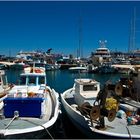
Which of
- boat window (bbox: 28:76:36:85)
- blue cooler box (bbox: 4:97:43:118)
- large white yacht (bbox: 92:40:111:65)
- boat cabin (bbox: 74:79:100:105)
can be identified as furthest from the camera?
large white yacht (bbox: 92:40:111:65)

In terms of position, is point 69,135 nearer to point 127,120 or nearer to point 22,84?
point 127,120

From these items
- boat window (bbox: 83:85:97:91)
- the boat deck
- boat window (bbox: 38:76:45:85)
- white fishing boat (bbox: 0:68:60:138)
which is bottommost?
the boat deck

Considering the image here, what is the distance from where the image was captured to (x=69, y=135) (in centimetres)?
1814

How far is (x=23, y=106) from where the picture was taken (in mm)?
15977

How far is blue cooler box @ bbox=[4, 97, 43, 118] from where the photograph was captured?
625 inches

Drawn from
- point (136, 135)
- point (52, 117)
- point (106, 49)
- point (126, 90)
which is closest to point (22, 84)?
point (52, 117)

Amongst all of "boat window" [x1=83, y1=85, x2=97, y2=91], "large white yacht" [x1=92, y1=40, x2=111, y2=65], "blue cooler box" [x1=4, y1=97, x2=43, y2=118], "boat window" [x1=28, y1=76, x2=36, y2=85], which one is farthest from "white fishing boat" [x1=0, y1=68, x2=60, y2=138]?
"large white yacht" [x1=92, y1=40, x2=111, y2=65]

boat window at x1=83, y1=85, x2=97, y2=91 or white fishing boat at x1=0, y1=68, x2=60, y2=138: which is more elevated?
boat window at x1=83, y1=85, x2=97, y2=91

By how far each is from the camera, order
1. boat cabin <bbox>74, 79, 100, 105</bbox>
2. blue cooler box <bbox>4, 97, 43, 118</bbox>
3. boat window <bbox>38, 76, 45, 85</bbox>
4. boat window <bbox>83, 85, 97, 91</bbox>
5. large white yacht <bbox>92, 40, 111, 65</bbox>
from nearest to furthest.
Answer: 1. blue cooler box <bbox>4, 97, 43, 118</bbox>
2. boat cabin <bbox>74, 79, 100, 105</bbox>
3. boat window <bbox>83, 85, 97, 91</bbox>
4. boat window <bbox>38, 76, 45, 85</bbox>
5. large white yacht <bbox>92, 40, 111, 65</bbox>

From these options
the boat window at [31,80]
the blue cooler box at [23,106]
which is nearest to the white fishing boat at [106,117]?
the blue cooler box at [23,106]

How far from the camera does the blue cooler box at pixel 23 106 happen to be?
15.9 m

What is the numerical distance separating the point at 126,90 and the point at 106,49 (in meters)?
94.1

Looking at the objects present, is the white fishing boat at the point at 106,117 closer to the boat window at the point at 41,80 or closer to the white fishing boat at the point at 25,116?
the white fishing boat at the point at 25,116

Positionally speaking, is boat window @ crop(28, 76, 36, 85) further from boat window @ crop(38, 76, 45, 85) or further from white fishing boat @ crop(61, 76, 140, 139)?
white fishing boat @ crop(61, 76, 140, 139)
